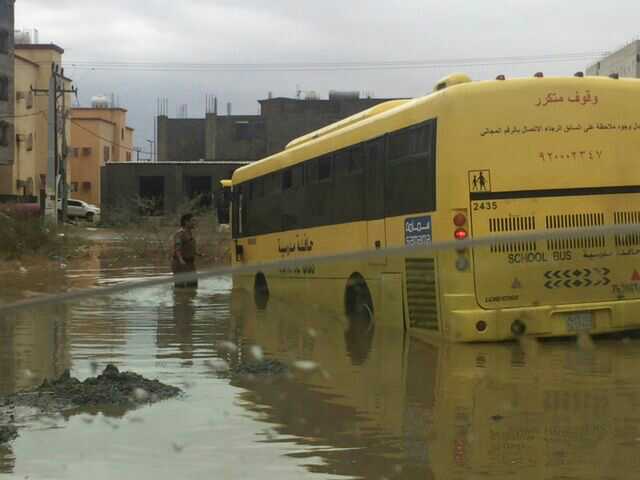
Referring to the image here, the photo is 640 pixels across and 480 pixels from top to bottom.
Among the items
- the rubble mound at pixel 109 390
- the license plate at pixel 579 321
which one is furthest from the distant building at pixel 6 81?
the rubble mound at pixel 109 390

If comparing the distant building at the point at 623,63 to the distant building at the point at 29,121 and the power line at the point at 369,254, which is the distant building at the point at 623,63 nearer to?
the distant building at the point at 29,121

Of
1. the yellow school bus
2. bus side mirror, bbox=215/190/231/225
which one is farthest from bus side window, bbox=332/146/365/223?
bus side mirror, bbox=215/190/231/225

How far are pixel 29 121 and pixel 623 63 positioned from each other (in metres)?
40.3

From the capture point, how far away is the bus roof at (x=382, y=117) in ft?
34.2

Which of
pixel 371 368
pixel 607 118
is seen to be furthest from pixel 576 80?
pixel 371 368

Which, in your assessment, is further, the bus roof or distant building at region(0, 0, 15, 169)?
distant building at region(0, 0, 15, 169)

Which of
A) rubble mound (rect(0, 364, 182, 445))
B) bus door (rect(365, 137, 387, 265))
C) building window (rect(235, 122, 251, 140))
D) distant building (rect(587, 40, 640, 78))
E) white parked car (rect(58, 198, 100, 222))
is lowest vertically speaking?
rubble mound (rect(0, 364, 182, 445))

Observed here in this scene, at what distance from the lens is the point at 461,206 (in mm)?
10250

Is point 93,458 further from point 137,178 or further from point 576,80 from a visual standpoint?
point 137,178

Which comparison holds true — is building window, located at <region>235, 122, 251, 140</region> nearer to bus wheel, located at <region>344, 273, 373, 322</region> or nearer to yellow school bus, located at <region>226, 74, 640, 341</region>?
bus wheel, located at <region>344, 273, 373, 322</region>

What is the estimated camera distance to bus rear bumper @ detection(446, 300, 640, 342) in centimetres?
1005

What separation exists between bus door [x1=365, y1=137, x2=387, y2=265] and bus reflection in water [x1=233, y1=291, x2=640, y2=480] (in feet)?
3.37

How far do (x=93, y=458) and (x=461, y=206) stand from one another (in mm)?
4951

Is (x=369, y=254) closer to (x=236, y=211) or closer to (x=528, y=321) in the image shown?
(x=528, y=321)
